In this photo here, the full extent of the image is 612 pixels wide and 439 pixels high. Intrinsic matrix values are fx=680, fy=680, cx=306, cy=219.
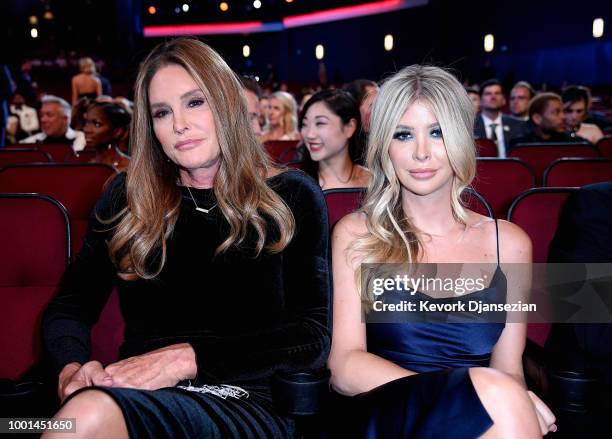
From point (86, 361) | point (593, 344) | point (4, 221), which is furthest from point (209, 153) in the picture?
point (593, 344)

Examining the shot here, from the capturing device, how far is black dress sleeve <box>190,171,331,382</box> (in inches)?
69.0

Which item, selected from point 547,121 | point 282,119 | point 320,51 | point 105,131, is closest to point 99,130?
point 105,131

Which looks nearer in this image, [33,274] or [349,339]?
[349,339]

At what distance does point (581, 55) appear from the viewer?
54.4 feet

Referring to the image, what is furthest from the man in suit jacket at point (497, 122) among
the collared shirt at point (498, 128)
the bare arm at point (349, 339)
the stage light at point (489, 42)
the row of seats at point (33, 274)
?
the stage light at point (489, 42)

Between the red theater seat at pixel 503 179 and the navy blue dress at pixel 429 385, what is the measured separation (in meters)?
1.62

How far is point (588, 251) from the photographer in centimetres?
205

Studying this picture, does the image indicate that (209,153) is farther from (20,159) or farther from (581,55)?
(581,55)

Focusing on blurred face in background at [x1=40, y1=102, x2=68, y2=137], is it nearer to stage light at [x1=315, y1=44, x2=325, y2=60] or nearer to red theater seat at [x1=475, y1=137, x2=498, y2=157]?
red theater seat at [x1=475, y1=137, x2=498, y2=157]

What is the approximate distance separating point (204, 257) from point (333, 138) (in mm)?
2056

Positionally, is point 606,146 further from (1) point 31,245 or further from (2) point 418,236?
(1) point 31,245

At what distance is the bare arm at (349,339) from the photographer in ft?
5.85

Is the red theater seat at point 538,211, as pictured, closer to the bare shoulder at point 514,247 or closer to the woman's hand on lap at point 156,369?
the bare shoulder at point 514,247

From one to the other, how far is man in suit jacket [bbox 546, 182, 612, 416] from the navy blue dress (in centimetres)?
27
